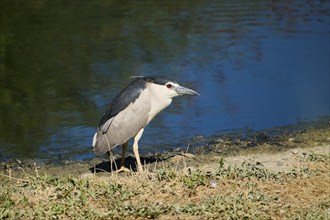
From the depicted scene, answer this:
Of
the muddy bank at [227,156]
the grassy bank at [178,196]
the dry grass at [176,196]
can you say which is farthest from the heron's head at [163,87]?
the dry grass at [176,196]

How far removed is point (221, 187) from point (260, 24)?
9.89 meters

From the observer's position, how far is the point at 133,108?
8797mm

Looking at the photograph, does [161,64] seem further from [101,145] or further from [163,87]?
[101,145]

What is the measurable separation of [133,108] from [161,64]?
4903mm

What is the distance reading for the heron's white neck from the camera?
28.9 feet

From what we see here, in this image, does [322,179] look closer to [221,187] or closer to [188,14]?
[221,187]

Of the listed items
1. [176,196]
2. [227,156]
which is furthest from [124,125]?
[176,196]

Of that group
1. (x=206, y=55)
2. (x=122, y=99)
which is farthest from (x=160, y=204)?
(x=206, y=55)

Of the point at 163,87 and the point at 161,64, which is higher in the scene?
the point at 163,87

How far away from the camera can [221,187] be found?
7207mm

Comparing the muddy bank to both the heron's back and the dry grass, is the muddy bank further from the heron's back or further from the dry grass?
the dry grass

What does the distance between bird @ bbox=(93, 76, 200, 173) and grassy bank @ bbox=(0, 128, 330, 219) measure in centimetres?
140

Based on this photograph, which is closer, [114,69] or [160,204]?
[160,204]

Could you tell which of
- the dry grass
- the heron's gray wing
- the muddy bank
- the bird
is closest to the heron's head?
the bird
